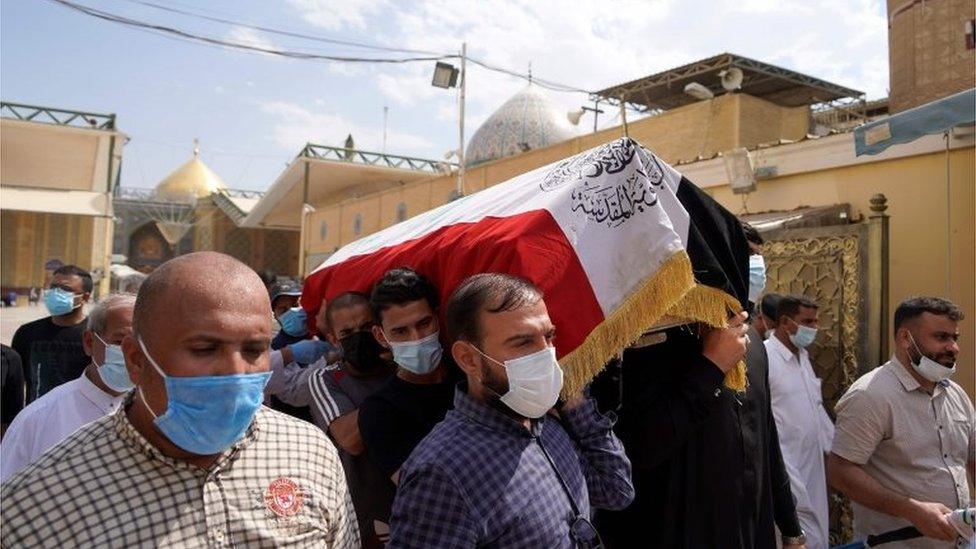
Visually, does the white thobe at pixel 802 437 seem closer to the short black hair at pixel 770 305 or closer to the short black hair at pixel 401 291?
the short black hair at pixel 770 305

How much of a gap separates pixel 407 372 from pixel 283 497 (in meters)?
0.79

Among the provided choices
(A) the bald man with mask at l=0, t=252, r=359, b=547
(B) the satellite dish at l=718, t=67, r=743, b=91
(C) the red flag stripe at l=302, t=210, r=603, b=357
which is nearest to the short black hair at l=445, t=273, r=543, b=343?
(C) the red flag stripe at l=302, t=210, r=603, b=357

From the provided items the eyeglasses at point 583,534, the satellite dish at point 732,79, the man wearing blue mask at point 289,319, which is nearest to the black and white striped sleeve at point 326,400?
the eyeglasses at point 583,534

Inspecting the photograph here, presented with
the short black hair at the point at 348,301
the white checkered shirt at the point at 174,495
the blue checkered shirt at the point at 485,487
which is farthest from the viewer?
the short black hair at the point at 348,301

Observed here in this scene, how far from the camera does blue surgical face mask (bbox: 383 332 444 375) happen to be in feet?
7.14

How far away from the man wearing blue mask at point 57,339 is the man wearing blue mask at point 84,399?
6.01ft

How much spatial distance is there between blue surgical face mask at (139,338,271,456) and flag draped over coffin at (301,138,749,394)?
818 millimetres

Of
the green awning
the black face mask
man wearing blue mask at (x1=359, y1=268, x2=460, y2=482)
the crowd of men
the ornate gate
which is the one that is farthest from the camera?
the ornate gate

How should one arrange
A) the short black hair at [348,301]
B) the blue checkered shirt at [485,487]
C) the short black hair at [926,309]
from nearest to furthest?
the blue checkered shirt at [485,487], the short black hair at [348,301], the short black hair at [926,309]

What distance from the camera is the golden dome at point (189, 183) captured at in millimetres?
38438

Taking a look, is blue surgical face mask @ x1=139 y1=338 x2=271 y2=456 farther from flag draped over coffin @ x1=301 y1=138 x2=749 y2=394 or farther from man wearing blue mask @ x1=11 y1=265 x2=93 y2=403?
man wearing blue mask @ x1=11 y1=265 x2=93 y2=403

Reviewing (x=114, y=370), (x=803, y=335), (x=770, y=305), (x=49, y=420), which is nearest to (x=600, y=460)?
(x=114, y=370)

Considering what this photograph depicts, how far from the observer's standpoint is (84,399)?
97.2 inches

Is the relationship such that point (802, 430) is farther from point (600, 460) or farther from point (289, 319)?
point (289, 319)
